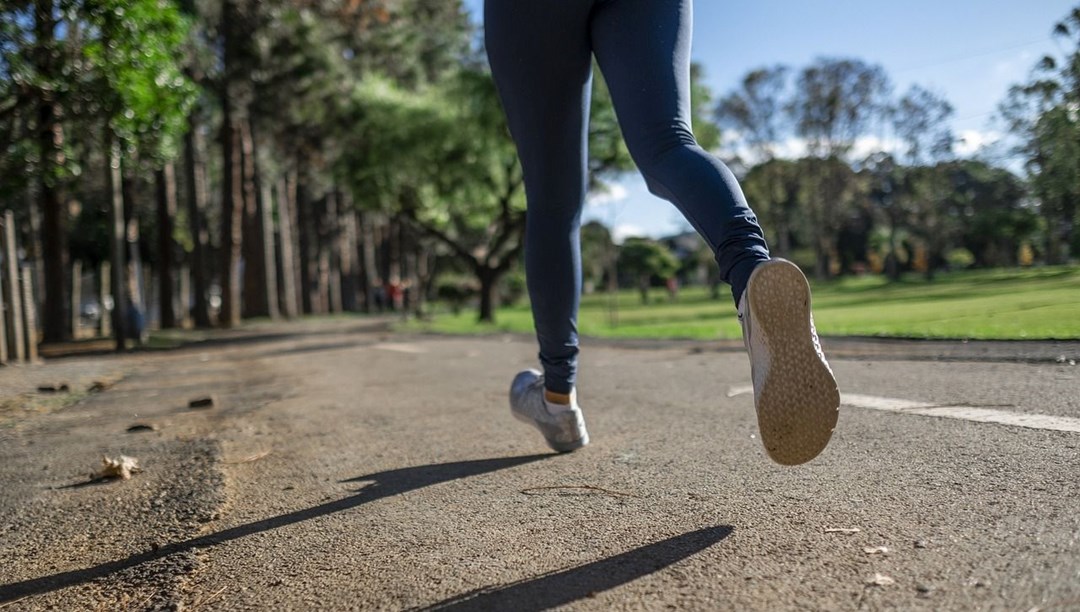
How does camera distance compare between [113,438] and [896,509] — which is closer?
[896,509]

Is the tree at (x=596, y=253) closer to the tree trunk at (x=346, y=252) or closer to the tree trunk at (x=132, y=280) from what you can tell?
the tree trunk at (x=132, y=280)

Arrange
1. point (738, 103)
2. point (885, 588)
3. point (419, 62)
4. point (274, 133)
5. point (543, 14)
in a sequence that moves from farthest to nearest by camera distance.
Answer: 1. point (738, 103)
2. point (419, 62)
3. point (274, 133)
4. point (543, 14)
5. point (885, 588)

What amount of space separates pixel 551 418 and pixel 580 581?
3.59 feet

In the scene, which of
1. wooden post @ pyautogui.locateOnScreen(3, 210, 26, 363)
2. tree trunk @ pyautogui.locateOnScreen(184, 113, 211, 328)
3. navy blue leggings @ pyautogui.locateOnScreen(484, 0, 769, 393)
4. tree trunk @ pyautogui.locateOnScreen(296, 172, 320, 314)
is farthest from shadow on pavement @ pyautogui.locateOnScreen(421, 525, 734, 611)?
tree trunk @ pyautogui.locateOnScreen(296, 172, 320, 314)

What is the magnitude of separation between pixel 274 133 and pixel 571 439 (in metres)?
29.0

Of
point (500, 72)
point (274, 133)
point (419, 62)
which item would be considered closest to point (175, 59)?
point (500, 72)

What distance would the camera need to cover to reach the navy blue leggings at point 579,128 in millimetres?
1830

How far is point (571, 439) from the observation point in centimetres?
258

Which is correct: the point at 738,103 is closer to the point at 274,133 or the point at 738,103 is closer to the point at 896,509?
the point at 274,133

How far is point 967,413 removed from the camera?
266cm

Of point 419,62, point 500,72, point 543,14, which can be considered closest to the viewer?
point 543,14

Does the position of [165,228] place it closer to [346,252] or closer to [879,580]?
[346,252]

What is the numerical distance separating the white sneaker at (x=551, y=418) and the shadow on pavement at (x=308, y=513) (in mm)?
79

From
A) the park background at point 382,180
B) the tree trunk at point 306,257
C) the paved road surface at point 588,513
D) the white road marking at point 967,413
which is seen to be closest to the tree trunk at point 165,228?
the park background at point 382,180
